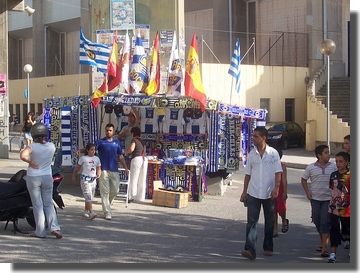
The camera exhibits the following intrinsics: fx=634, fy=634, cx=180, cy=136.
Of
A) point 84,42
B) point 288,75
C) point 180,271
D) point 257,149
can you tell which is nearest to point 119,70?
point 84,42

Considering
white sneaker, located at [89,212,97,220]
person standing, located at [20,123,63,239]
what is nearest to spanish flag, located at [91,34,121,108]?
white sneaker, located at [89,212,97,220]

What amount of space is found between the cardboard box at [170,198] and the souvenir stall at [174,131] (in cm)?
66

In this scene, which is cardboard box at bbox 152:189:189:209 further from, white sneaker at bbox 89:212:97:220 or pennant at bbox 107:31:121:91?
pennant at bbox 107:31:121:91

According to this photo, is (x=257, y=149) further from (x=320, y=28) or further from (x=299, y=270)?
(x=320, y=28)

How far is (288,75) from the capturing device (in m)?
32.6

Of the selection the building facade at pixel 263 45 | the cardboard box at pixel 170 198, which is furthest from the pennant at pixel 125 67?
the building facade at pixel 263 45

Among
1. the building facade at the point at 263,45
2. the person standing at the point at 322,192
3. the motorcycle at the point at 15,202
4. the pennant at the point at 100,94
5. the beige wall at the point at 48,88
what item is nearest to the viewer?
the person standing at the point at 322,192

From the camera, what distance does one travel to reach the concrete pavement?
8609mm

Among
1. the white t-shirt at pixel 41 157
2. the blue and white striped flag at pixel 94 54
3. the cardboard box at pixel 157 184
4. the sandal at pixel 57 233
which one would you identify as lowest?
the sandal at pixel 57 233

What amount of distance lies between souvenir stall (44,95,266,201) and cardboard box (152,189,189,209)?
0.66m

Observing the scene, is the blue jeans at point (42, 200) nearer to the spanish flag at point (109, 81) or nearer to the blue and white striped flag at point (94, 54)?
the spanish flag at point (109, 81)

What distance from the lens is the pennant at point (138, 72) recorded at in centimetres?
1416

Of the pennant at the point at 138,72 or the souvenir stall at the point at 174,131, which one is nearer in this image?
the souvenir stall at the point at 174,131

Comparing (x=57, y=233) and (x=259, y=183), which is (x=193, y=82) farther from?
(x=259, y=183)
